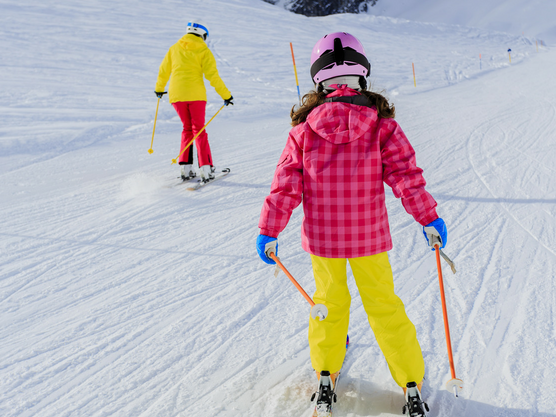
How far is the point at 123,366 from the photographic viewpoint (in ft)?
7.80

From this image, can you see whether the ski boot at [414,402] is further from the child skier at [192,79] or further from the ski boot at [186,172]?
the ski boot at [186,172]

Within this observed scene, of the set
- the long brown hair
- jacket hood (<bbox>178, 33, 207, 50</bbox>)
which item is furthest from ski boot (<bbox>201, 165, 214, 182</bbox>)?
the long brown hair

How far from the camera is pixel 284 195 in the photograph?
1.89 meters

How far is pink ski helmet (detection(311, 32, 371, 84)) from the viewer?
1903 millimetres

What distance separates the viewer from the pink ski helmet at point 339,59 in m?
1.90

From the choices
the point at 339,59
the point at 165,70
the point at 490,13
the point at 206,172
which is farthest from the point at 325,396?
the point at 490,13

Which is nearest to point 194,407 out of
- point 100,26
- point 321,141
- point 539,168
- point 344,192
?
point 344,192

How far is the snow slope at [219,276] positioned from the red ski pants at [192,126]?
0.41 metres

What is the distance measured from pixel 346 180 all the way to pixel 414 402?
3.29 feet

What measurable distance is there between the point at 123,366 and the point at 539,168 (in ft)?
17.6

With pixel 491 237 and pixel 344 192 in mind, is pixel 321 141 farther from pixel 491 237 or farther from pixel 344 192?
pixel 491 237

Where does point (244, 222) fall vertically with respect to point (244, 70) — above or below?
below

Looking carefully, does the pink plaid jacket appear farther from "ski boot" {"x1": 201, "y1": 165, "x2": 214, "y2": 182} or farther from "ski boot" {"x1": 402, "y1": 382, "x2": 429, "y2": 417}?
"ski boot" {"x1": 201, "y1": 165, "x2": 214, "y2": 182}

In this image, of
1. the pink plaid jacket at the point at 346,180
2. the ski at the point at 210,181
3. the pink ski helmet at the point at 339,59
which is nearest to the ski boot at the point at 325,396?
the pink plaid jacket at the point at 346,180
